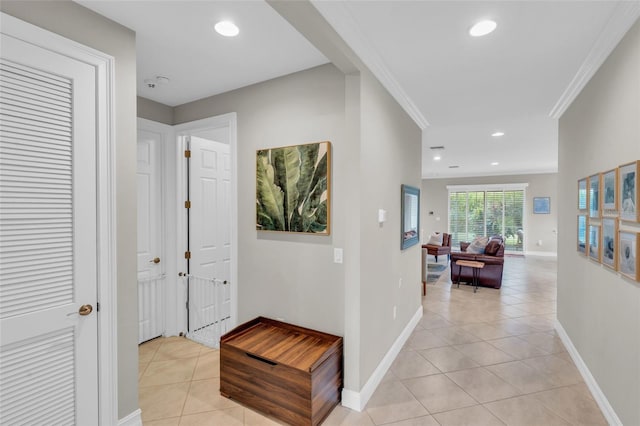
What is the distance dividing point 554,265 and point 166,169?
9307 millimetres

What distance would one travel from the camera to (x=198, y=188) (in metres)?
3.48

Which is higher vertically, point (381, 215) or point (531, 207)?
point (531, 207)

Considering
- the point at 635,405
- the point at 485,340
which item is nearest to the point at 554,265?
the point at 485,340

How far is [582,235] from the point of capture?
2727 mm

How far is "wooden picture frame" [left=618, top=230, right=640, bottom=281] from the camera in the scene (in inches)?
68.1

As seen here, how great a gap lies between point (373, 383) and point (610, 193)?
219cm

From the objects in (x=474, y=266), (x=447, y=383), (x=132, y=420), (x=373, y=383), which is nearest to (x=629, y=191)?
(x=447, y=383)

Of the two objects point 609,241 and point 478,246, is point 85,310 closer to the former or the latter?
point 609,241

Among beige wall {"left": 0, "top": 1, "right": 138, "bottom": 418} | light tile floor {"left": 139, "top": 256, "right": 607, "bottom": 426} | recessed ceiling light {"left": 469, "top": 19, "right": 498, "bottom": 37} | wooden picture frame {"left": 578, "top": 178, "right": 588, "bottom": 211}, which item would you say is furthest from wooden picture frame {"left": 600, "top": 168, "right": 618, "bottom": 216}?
beige wall {"left": 0, "top": 1, "right": 138, "bottom": 418}

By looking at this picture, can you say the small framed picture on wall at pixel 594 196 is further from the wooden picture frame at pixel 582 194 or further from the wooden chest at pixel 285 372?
the wooden chest at pixel 285 372

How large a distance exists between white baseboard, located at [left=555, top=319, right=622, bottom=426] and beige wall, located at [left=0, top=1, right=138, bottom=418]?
3.11 metres

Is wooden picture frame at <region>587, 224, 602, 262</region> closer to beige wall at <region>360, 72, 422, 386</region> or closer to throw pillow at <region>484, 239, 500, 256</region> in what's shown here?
beige wall at <region>360, 72, 422, 386</region>

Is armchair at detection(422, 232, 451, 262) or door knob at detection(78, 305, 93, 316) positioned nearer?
door knob at detection(78, 305, 93, 316)

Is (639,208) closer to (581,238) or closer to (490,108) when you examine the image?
(581,238)
